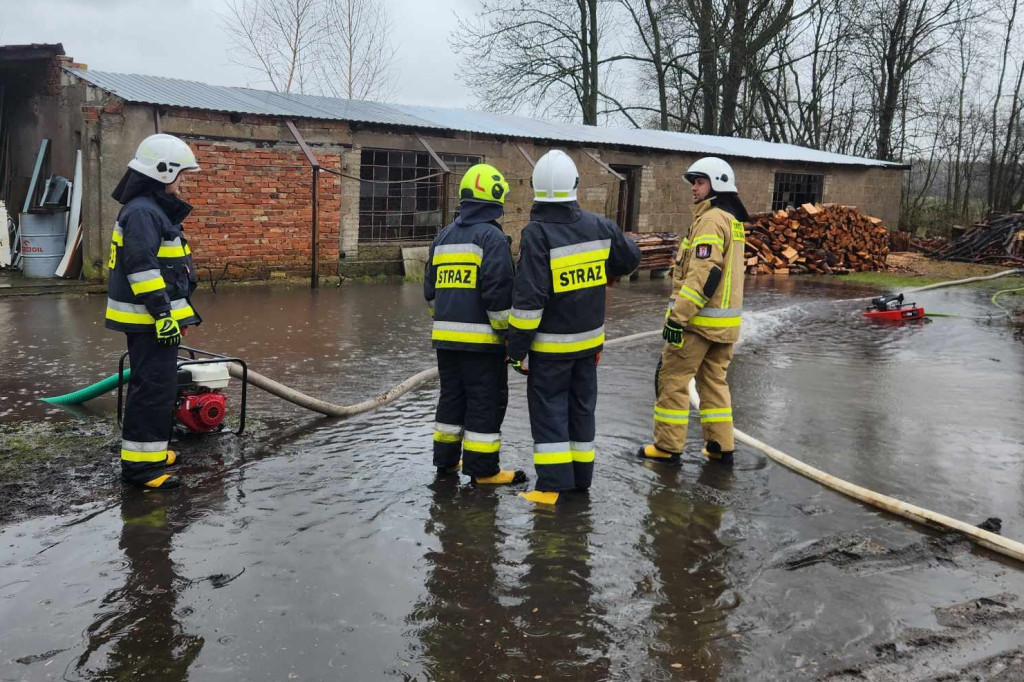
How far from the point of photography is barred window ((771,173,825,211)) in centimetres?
2428

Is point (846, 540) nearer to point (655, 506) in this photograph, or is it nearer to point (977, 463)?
point (655, 506)

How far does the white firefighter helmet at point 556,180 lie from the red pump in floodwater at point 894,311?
29.1 ft

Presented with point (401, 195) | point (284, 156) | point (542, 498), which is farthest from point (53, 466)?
point (401, 195)

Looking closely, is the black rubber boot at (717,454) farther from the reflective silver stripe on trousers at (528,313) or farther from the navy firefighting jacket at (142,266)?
the navy firefighting jacket at (142,266)

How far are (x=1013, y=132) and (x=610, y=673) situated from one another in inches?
1479

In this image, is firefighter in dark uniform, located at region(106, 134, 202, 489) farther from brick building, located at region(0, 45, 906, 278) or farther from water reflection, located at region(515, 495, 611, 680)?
brick building, located at region(0, 45, 906, 278)

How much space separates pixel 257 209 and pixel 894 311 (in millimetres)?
9898

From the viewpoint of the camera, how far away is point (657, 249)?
18.9 metres

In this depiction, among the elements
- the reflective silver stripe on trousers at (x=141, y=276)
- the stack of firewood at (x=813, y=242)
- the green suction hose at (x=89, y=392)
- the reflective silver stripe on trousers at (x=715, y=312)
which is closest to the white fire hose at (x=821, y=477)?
the green suction hose at (x=89, y=392)

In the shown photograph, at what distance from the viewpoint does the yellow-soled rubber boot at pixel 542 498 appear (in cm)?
461

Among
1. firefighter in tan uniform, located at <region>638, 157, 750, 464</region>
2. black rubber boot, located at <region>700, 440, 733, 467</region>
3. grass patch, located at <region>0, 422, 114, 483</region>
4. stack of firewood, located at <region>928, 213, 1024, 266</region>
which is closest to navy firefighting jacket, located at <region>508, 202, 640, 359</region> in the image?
firefighter in tan uniform, located at <region>638, 157, 750, 464</region>

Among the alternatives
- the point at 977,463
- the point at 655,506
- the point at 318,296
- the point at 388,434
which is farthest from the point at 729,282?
the point at 318,296

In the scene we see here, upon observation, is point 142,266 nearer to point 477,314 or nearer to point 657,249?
point 477,314

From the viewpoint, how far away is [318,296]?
13148mm
